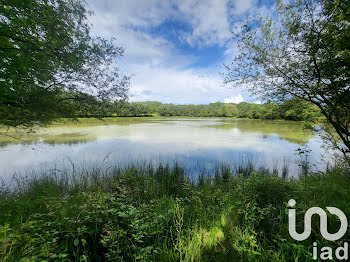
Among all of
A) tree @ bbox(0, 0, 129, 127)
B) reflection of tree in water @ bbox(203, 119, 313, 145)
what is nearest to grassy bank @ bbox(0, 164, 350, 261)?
tree @ bbox(0, 0, 129, 127)

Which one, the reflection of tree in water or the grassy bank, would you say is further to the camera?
the reflection of tree in water

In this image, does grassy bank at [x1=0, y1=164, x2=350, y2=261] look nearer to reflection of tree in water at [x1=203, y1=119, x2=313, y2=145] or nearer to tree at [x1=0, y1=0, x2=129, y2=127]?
tree at [x1=0, y1=0, x2=129, y2=127]

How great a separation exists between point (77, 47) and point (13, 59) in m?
2.39

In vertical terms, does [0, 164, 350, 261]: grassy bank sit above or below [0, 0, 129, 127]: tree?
below

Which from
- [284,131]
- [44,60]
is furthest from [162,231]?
[284,131]

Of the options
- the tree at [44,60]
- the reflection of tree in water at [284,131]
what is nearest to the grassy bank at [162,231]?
the tree at [44,60]

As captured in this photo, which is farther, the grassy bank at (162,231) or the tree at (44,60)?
the tree at (44,60)

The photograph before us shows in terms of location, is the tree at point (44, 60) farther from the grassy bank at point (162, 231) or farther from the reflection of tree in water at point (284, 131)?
the reflection of tree in water at point (284, 131)

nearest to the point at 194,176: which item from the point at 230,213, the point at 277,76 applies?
the point at 230,213

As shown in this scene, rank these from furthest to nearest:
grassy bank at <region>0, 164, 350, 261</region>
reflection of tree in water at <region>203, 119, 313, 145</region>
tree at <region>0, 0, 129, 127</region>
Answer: reflection of tree in water at <region>203, 119, 313, 145</region> < tree at <region>0, 0, 129, 127</region> < grassy bank at <region>0, 164, 350, 261</region>

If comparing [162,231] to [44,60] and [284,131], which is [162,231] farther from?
[284,131]

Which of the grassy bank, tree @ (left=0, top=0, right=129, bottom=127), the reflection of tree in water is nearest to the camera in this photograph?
the grassy bank

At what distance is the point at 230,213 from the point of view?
2.09 metres

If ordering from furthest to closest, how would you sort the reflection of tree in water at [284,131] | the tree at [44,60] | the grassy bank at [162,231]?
the reflection of tree in water at [284,131], the tree at [44,60], the grassy bank at [162,231]
